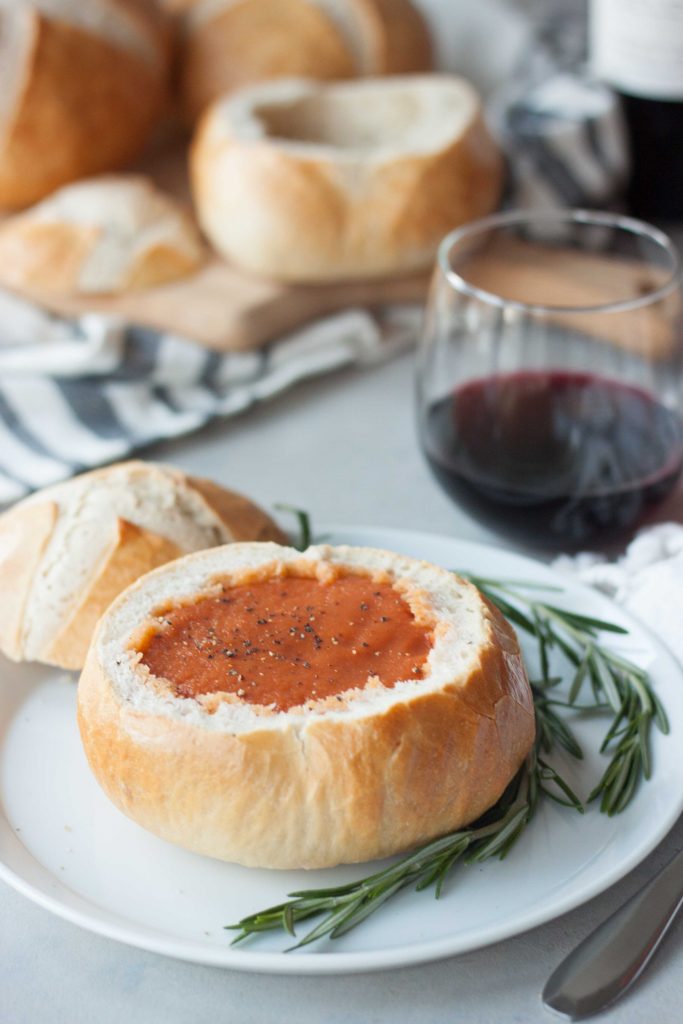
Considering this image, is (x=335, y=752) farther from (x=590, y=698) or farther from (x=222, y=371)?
(x=222, y=371)

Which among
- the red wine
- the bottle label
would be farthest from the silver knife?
the bottle label

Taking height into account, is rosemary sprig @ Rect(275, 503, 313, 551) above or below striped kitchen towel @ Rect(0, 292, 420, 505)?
above

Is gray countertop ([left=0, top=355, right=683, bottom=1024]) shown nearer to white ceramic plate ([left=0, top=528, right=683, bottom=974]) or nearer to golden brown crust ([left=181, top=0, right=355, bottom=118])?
white ceramic plate ([left=0, top=528, right=683, bottom=974])

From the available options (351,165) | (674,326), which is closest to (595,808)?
(674,326)

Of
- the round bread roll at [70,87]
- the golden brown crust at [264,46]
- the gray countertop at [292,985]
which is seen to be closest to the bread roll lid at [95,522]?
the gray countertop at [292,985]

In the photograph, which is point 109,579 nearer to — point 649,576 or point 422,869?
point 422,869

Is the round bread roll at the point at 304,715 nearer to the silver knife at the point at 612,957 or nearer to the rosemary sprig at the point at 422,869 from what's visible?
the rosemary sprig at the point at 422,869

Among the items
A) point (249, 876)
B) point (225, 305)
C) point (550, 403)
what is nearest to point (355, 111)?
point (225, 305)
